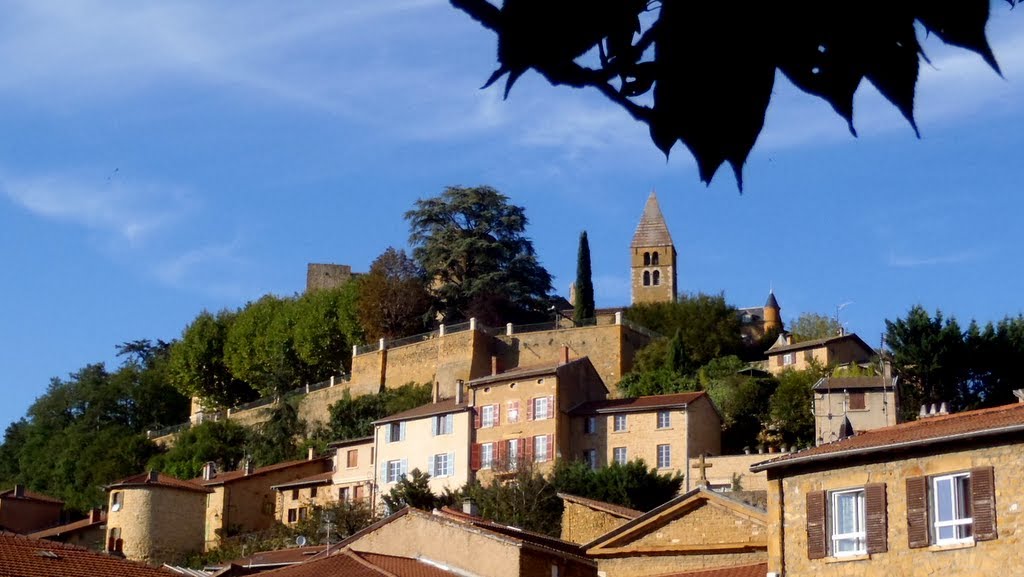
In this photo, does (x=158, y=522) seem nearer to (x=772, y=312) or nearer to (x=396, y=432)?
(x=396, y=432)

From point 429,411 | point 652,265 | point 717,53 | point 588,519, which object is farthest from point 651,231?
point 717,53

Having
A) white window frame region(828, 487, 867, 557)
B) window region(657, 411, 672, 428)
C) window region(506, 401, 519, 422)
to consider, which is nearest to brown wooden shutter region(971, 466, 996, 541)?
white window frame region(828, 487, 867, 557)

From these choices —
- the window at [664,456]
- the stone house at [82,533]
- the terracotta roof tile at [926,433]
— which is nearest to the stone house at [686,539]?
the terracotta roof tile at [926,433]

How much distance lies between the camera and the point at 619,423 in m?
51.3

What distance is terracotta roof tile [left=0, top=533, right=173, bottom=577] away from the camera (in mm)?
20625

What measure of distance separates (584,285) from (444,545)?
41.5 m

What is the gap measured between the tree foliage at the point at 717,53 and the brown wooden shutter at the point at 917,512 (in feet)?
59.3

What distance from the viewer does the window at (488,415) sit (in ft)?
176

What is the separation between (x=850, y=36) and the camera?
1684 mm

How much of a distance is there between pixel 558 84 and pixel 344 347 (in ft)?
232

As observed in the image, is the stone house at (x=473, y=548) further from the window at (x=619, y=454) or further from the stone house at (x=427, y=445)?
the stone house at (x=427, y=445)

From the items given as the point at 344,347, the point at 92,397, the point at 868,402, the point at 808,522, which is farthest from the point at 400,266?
the point at 808,522

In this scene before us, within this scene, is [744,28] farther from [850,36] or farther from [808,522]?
[808,522]

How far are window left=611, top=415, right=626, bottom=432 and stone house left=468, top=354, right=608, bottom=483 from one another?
6.30ft
